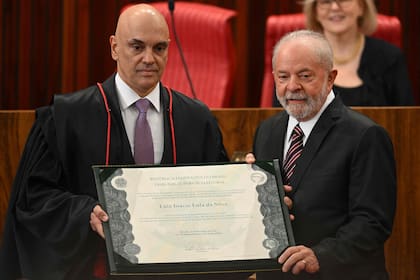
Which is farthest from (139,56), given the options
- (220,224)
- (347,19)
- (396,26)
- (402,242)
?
(396,26)

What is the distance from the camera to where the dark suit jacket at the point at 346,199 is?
9.39ft

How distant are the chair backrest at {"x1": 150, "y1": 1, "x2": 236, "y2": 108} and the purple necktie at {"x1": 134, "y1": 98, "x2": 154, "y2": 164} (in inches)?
77.4

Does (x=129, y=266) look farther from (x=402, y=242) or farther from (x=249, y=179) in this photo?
(x=402, y=242)

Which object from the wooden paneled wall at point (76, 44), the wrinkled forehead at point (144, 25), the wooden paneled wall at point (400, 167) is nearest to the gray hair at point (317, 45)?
the wrinkled forehead at point (144, 25)

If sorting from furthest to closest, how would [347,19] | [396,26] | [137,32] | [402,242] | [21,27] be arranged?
1. [21,27]
2. [396,26]
3. [347,19]
4. [402,242]
5. [137,32]

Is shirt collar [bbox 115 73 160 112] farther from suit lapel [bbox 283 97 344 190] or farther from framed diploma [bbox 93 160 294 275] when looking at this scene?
suit lapel [bbox 283 97 344 190]

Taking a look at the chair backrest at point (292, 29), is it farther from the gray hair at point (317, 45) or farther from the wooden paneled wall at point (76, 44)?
the gray hair at point (317, 45)

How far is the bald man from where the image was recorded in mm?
2965

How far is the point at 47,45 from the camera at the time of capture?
5.51 metres

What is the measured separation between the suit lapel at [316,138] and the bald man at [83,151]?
0.35 meters

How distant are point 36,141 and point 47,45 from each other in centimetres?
255

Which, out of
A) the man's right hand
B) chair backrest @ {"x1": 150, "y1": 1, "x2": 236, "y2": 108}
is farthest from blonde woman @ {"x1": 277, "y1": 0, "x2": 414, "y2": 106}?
the man's right hand

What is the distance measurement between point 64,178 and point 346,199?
34.5 inches

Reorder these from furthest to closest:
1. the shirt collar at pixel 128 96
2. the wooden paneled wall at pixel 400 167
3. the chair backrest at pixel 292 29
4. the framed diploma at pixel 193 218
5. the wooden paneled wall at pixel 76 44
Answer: the wooden paneled wall at pixel 76 44 < the chair backrest at pixel 292 29 < the wooden paneled wall at pixel 400 167 < the shirt collar at pixel 128 96 < the framed diploma at pixel 193 218
